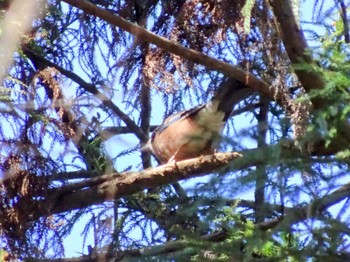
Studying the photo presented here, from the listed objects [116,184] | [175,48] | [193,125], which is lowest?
[116,184]

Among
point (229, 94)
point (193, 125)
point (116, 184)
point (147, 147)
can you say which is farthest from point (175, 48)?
point (147, 147)

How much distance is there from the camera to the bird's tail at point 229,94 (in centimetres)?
556

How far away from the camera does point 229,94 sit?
5609 millimetres

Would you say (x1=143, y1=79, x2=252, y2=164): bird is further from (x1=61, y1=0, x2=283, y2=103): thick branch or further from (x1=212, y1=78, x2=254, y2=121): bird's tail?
(x1=61, y1=0, x2=283, y2=103): thick branch

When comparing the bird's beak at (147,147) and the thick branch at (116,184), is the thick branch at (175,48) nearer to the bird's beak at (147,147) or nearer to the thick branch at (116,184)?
the thick branch at (116,184)

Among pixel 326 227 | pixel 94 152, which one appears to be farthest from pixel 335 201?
pixel 94 152

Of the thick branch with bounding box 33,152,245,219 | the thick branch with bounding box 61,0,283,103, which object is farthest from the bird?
the thick branch with bounding box 61,0,283,103

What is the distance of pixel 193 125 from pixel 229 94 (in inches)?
22.8

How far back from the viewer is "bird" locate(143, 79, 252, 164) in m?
5.56

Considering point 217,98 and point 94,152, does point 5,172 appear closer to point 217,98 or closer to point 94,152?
point 94,152

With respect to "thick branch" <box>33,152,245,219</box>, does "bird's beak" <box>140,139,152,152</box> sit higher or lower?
higher

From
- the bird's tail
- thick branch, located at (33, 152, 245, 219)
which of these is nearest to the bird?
the bird's tail

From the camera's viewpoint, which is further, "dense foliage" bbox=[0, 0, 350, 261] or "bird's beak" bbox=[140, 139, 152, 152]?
"bird's beak" bbox=[140, 139, 152, 152]

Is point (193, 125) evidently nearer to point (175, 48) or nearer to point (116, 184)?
point (116, 184)
